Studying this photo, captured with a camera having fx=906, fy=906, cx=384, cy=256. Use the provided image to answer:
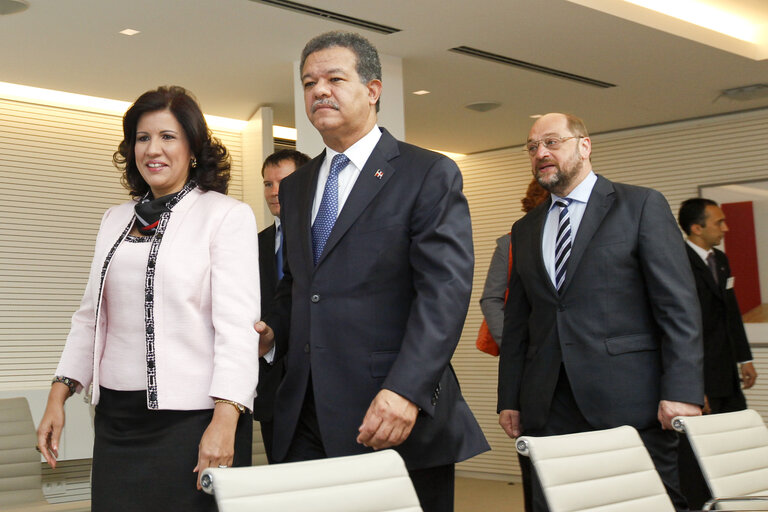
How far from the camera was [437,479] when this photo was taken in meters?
2.31

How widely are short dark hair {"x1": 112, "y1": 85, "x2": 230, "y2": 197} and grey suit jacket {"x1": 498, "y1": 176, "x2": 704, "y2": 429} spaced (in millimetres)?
1371

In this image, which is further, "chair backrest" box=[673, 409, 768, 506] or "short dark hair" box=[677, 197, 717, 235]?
"short dark hair" box=[677, 197, 717, 235]

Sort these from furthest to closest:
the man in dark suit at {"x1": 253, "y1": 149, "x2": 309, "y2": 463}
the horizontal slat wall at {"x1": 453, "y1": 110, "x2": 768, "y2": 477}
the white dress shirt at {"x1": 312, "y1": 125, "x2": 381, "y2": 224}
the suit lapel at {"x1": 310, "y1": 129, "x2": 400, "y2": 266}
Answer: the horizontal slat wall at {"x1": 453, "y1": 110, "x2": 768, "y2": 477}
the man in dark suit at {"x1": 253, "y1": 149, "x2": 309, "y2": 463}
the white dress shirt at {"x1": 312, "y1": 125, "x2": 381, "y2": 224}
the suit lapel at {"x1": 310, "y1": 129, "x2": 400, "y2": 266}

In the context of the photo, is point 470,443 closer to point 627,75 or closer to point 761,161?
point 627,75

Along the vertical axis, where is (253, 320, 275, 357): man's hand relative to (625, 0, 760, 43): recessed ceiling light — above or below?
below

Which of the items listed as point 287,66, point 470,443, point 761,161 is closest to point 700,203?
→ point 761,161

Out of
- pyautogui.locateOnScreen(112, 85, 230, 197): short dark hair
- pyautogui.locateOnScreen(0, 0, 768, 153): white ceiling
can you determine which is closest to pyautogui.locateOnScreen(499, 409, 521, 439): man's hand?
pyautogui.locateOnScreen(112, 85, 230, 197): short dark hair

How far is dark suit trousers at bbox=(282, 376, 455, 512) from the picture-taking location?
7.50 ft

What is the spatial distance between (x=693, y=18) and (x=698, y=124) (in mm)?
2028

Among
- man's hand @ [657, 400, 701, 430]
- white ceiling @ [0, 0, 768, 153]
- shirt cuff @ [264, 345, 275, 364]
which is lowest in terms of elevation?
man's hand @ [657, 400, 701, 430]

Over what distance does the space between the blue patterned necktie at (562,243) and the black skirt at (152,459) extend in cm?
149

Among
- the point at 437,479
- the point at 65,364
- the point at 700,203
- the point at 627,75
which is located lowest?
the point at 437,479

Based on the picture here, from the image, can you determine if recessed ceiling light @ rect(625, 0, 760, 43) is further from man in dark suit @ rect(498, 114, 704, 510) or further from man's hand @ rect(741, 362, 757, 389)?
man in dark suit @ rect(498, 114, 704, 510)

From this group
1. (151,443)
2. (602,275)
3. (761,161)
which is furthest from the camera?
(761,161)
